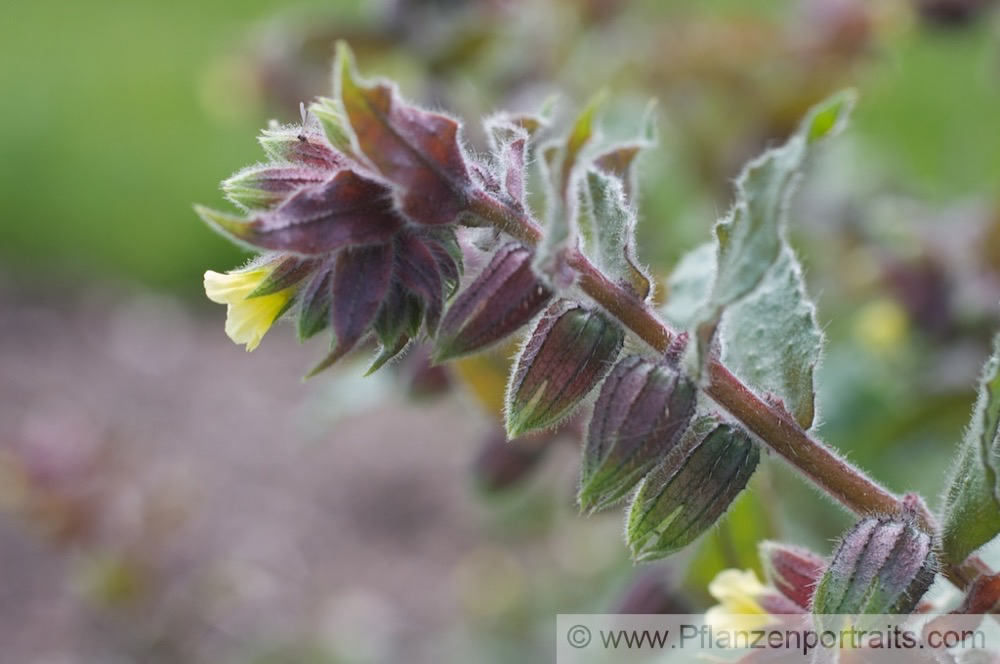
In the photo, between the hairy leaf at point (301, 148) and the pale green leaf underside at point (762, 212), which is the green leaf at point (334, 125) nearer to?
the hairy leaf at point (301, 148)

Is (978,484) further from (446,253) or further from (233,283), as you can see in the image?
(233,283)

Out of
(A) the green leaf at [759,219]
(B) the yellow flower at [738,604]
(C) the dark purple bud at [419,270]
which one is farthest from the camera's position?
(B) the yellow flower at [738,604]

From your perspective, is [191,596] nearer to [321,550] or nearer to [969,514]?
[321,550]

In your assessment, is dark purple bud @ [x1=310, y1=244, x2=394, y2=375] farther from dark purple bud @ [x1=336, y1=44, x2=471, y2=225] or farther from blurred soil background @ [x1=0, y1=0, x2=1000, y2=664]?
blurred soil background @ [x1=0, y1=0, x2=1000, y2=664]

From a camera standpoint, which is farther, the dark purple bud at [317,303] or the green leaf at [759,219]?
the dark purple bud at [317,303]

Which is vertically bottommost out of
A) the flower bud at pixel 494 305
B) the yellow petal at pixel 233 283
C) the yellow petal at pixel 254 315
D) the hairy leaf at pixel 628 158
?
the flower bud at pixel 494 305

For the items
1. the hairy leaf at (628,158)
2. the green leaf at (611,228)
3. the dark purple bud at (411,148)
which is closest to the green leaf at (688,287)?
the hairy leaf at (628,158)

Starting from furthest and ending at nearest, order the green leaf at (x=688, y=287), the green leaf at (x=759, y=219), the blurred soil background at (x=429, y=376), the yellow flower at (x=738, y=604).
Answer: the blurred soil background at (x=429, y=376)
the green leaf at (x=688, y=287)
the yellow flower at (x=738, y=604)
the green leaf at (x=759, y=219)

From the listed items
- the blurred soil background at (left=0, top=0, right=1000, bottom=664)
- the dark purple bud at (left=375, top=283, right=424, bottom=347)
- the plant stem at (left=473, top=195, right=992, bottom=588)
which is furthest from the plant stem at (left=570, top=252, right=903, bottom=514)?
the blurred soil background at (left=0, top=0, right=1000, bottom=664)
